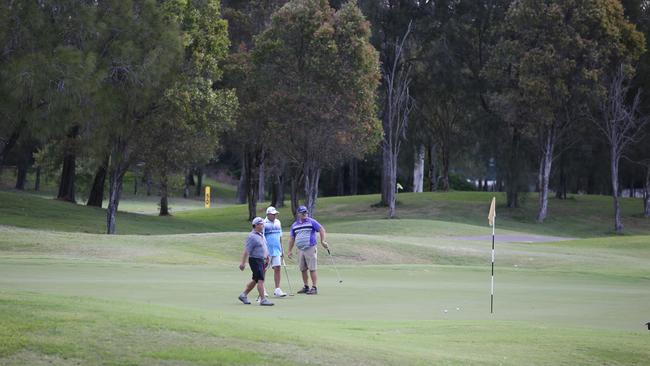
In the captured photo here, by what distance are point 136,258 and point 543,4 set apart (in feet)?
139

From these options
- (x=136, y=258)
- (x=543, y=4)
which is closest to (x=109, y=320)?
(x=136, y=258)

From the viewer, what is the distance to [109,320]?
11844 mm

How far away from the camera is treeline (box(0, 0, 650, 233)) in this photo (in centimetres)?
4241

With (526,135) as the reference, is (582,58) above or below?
above

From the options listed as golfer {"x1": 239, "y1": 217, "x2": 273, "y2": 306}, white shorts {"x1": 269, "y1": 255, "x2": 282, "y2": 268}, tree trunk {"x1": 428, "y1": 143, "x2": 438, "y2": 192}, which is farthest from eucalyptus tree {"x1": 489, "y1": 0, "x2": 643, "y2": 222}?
golfer {"x1": 239, "y1": 217, "x2": 273, "y2": 306}

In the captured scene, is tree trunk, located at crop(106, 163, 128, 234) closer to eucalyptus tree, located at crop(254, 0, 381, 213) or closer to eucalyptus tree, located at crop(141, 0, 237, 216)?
eucalyptus tree, located at crop(141, 0, 237, 216)

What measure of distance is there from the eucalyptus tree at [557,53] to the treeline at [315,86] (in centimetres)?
12

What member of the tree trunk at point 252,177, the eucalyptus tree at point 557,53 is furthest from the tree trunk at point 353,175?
the eucalyptus tree at point 557,53

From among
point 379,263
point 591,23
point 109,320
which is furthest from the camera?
point 591,23

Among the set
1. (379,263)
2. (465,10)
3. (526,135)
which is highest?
(465,10)

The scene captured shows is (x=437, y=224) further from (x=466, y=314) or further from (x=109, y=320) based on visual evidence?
(x=109, y=320)

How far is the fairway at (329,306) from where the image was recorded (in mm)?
11141

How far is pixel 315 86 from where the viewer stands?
2122 inches

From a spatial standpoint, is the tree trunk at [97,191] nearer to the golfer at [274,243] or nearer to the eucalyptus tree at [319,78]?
the eucalyptus tree at [319,78]
